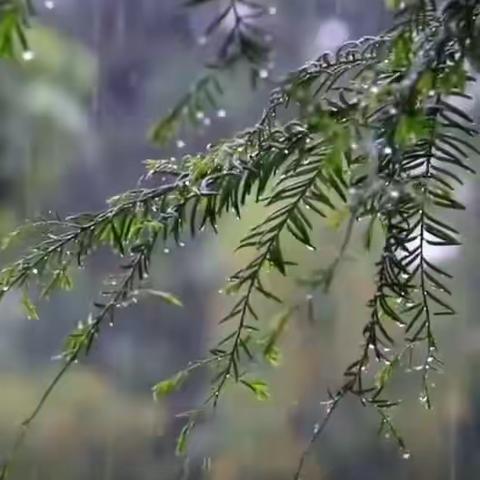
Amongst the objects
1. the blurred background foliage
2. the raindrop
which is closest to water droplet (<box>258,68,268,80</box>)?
the raindrop

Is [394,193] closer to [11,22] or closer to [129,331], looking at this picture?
[11,22]

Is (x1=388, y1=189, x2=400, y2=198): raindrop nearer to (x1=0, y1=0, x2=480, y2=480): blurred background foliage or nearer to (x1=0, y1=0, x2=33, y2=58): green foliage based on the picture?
(x1=0, y1=0, x2=33, y2=58): green foliage

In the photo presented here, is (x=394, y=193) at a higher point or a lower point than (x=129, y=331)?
lower

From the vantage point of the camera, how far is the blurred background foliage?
0.97 m

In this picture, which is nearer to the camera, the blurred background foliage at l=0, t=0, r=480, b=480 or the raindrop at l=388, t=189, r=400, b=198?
the raindrop at l=388, t=189, r=400, b=198

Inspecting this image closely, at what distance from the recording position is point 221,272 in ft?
3.17

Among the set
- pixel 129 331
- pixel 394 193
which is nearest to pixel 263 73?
pixel 394 193

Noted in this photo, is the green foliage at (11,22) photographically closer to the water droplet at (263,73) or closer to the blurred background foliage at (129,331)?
the water droplet at (263,73)

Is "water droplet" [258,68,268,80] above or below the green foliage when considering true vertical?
below

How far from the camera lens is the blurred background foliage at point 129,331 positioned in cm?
97

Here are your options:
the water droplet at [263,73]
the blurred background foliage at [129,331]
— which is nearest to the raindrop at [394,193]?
the water droplet at [263,73]

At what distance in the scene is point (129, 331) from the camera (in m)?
0.98

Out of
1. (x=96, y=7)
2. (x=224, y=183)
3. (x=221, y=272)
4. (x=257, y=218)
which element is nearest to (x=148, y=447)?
(x=221, y=272)

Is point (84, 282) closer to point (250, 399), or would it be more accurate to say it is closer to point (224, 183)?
point (250, 399)
